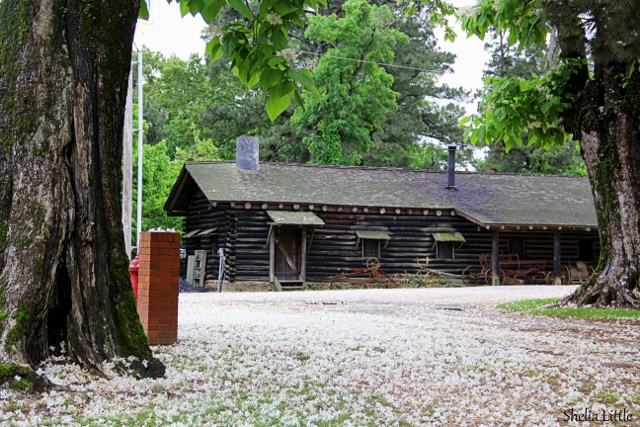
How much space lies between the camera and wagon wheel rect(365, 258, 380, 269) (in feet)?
91.8

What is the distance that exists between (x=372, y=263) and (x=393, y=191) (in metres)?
3.40

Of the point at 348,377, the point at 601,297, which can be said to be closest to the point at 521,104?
→ the point at 601,297

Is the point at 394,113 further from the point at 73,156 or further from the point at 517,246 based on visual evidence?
the point at 73,156

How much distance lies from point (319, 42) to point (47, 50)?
128 feet

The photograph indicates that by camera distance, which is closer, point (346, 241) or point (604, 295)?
point (604, 295)

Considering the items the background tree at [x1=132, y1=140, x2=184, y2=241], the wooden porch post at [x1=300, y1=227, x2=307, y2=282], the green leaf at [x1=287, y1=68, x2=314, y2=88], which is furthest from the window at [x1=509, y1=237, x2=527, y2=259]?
the green leaf at [x1=287, y1=68, x2=314, y2=88]

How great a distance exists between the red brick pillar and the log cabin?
16886mm

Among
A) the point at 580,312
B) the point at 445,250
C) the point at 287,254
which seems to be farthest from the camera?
the point at 445,250

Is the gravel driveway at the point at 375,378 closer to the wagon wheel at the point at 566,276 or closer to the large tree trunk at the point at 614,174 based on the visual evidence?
the large tree trunk at the point at 614,174

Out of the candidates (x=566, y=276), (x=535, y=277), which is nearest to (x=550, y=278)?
(x=535, y=277)

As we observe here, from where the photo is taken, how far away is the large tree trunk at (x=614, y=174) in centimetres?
1370

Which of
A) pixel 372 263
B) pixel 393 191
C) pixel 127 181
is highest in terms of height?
pixel 393 191

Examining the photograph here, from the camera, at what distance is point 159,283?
8148mm

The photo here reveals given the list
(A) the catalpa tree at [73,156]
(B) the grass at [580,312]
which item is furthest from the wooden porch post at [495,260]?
(A) the catalpa tree at [73,156]
